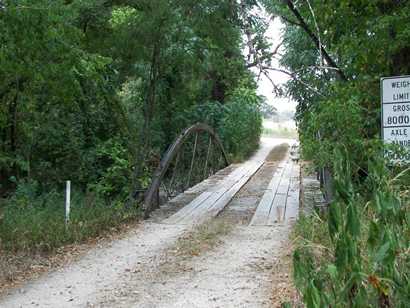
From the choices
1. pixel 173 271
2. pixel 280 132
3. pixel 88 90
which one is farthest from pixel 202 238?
pixel 280 132

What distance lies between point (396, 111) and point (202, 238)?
3.02 metres

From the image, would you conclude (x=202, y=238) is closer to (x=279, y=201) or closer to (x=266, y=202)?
(x=266, y=202)

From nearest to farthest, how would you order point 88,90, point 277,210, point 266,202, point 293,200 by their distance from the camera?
point 277,210 < point 266,202 < point 293,200 < point 88,90

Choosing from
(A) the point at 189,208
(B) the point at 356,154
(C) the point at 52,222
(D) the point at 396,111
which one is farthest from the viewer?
(A) the point at 189,208

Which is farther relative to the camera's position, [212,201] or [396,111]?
[212,201]

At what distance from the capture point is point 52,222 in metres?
6.82

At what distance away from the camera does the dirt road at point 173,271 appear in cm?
479

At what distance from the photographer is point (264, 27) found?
9.92 m

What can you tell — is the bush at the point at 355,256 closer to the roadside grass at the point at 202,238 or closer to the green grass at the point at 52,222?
the roadside grass at the point at 202,238

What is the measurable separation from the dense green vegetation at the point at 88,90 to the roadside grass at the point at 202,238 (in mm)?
1202

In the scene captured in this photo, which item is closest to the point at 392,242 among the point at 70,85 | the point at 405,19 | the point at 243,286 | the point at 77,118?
the point at 243,286

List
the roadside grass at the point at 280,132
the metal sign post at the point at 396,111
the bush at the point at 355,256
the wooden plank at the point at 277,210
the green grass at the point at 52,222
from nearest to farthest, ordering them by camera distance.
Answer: the bush at the point at 355,256 → the metal sign post at the point at 396,111 → the green grass at the point at 52,222 → the wooden plank at the point at 277,210 → the roadside grass at the point at 280,132

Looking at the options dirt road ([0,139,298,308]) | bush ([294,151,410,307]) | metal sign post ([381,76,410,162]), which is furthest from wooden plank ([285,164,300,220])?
bush ([294,151,410,307])

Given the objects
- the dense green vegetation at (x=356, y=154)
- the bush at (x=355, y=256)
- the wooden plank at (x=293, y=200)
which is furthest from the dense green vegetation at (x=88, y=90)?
the bush at (x=355, y=256)
